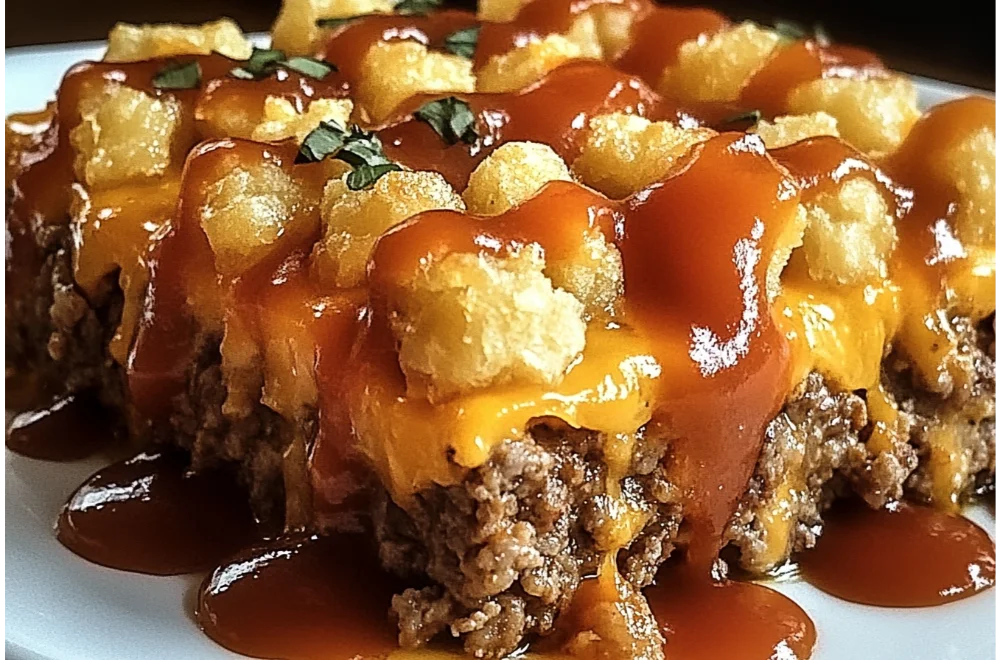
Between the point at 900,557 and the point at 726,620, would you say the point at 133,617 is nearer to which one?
the point at 726,620

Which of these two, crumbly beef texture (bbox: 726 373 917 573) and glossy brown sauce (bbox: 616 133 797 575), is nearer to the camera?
glossy brown sauce (bbox: 616 133 797 575)

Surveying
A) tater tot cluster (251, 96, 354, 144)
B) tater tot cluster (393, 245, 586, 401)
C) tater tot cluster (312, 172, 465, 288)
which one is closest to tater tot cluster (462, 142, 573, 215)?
tater tot cluster (312, 172, 465, 288)

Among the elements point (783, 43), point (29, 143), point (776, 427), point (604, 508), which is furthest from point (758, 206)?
point (29, 143)

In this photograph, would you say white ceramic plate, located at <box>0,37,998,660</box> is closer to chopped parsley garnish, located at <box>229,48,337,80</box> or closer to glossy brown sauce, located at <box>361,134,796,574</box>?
glossy brown sauce, located at <box>361,134,796,574</box>

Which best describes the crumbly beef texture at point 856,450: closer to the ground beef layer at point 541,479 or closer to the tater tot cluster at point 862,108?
the ground beef layer at point 541,479

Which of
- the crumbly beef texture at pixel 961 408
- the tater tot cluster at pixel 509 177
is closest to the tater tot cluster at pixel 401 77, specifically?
the tater tot cluster at pixel 509 177

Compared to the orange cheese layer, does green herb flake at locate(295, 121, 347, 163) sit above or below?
above
